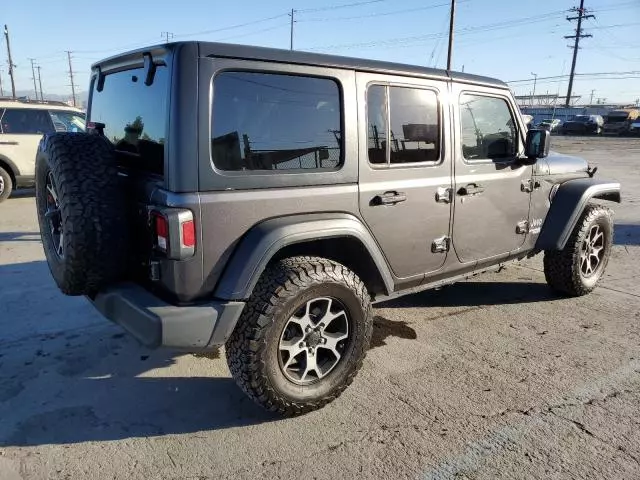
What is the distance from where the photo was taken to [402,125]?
3301 millimetres

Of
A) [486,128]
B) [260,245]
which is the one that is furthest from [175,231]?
[486,128]

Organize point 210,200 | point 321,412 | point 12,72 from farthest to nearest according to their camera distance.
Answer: point 12,72 < point 321,412 < point 210,200

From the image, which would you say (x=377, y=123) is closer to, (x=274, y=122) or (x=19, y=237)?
(x=274, y=122)

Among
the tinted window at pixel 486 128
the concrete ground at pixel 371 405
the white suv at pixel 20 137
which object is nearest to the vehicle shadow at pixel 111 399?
the concrete ground at pixel 371 405

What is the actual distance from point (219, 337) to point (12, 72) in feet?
214

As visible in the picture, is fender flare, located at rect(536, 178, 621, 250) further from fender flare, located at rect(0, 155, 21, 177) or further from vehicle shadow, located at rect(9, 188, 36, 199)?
vehicle shadow, located at rect(9, 188, 36, 199)

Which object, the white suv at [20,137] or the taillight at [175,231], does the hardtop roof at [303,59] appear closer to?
the taillight at [175,231]

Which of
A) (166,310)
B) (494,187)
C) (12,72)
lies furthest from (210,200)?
(12,72)

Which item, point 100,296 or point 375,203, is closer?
point 100,296

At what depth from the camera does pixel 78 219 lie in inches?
100

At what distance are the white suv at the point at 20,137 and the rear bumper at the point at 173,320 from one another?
25.2ft

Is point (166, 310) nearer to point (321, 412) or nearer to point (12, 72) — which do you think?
point (321, 412)

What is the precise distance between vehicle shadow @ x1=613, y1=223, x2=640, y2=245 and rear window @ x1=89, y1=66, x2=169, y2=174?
6.54 metres

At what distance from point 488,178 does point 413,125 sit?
0.87 m
